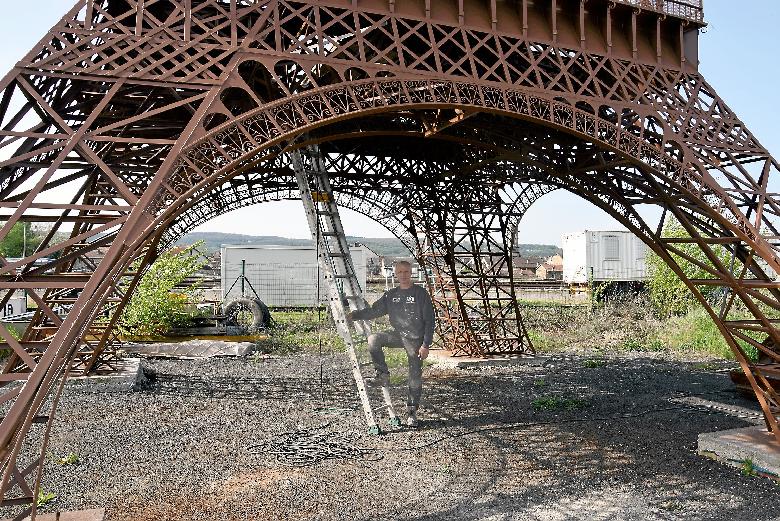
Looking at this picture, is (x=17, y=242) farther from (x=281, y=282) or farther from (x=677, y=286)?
(x=677, y=286)

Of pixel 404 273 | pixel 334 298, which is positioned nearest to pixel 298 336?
pixel 334 298

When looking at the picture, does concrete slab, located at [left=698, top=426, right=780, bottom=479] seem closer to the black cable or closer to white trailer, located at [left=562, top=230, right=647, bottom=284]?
the black cable

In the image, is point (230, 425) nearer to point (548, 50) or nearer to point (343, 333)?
point (343, 333)

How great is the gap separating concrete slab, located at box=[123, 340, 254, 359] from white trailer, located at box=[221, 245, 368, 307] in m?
12.1

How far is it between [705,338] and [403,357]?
1077cm

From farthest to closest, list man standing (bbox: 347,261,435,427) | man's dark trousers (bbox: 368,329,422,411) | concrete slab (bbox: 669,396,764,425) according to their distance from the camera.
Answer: concrete slab (bbox: 669,396,764,425)
man's dark trousers (bbox: 368,329,422,411)
man standing (bbox: 347,261,435,427)

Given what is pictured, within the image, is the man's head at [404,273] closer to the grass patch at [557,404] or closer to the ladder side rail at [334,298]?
the ladder side rail at [334,298]

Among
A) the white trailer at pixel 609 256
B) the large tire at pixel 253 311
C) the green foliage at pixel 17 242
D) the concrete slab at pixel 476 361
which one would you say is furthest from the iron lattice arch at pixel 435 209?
the green foliage at pixel 17 242

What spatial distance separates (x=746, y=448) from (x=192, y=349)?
1525 centimetres

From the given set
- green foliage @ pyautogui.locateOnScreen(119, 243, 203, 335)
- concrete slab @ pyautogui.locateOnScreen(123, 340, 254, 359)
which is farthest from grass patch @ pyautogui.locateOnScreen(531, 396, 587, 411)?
green foliage @ pyautogui.locateOnScreen(119, 243, 203, 335)

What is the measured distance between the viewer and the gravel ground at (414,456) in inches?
283

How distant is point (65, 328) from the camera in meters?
5.64

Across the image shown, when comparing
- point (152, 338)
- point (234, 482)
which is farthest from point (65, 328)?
point (152, 338)

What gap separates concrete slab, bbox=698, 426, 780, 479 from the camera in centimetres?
849
